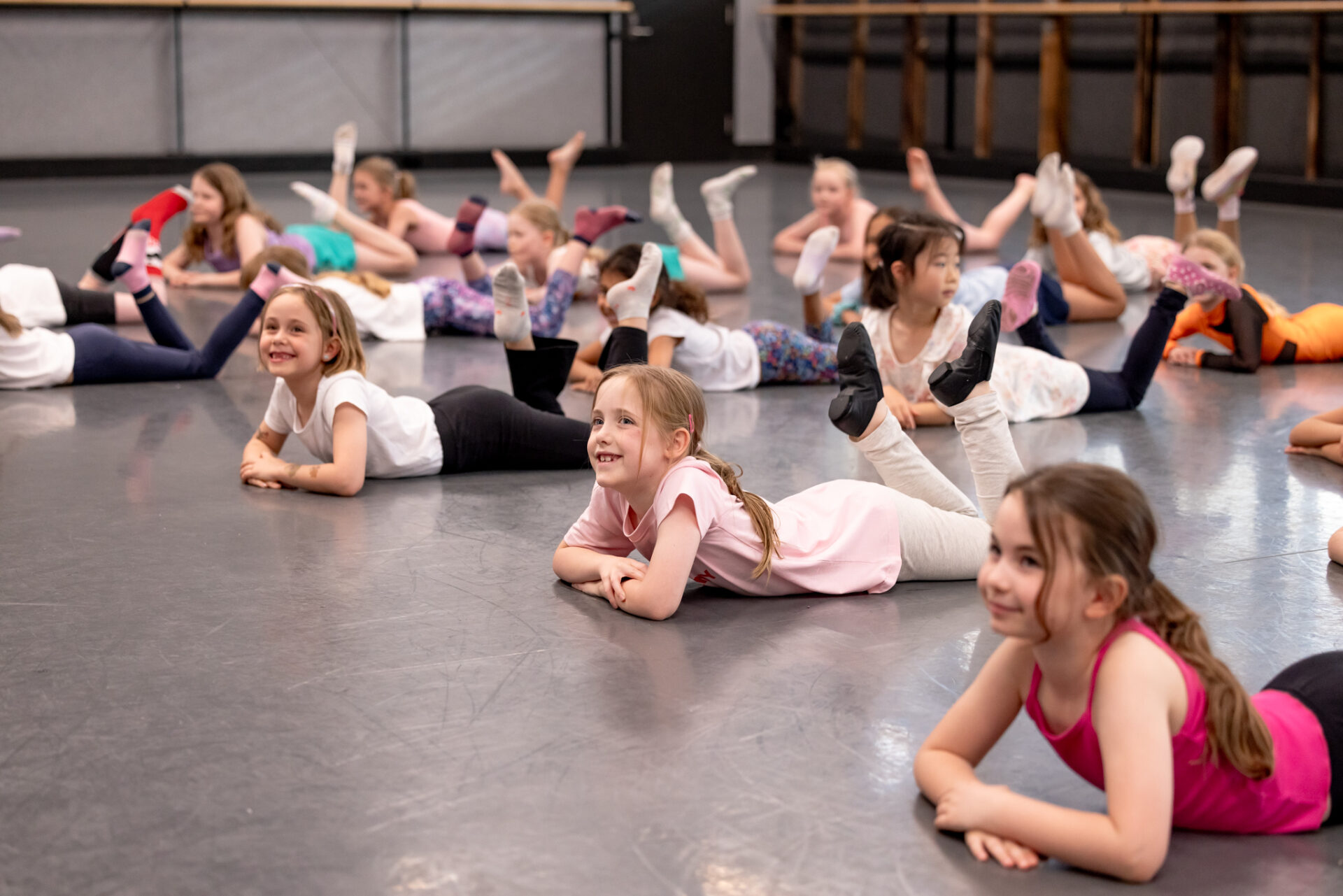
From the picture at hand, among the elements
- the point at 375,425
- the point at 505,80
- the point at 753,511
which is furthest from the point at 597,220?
the point at 505,80

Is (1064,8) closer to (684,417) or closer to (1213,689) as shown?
(684,417)

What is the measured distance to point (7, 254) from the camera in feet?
22.1

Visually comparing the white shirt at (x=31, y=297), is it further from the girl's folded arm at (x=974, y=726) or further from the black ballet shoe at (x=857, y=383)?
the girl's folded arm at (x=974, y=726)

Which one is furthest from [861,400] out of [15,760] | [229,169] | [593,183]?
[593,183]

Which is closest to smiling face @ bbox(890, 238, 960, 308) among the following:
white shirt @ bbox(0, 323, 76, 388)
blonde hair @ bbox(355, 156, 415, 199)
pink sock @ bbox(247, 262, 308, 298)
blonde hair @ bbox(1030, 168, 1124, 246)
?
pink sock @ bbox(247, 262, 308, 298)

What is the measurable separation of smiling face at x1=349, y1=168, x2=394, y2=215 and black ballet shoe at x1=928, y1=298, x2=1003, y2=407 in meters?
4.83

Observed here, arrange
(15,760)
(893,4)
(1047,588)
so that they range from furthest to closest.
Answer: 1. (893,4)
2. (15,760)
3. (1047,588)

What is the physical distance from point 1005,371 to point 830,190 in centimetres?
288

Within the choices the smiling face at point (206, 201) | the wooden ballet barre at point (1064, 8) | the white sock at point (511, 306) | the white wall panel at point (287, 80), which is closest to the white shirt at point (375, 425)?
the white sock at point (511, 306)

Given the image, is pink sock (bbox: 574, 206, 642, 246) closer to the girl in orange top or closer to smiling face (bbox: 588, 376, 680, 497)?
the girl in orange top

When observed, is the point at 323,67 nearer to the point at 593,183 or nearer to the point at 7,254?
the point at 593,183

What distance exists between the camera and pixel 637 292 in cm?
361

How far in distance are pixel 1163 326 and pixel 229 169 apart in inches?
154

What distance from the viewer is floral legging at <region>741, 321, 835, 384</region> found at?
14.8 ft
